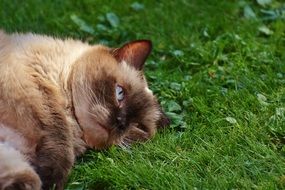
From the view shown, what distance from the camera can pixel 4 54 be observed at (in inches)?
138

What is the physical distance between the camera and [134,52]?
13.3 feet

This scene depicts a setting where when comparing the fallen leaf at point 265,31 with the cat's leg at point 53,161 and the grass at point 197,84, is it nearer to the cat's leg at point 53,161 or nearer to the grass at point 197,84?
the grass at point 197,84

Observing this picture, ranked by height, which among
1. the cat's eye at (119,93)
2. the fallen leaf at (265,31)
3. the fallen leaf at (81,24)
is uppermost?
the cat's eye at (119,93)

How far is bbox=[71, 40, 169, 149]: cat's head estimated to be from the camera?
3.51 meters

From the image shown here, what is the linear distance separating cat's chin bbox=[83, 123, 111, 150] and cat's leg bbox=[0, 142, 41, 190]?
19.2 inches

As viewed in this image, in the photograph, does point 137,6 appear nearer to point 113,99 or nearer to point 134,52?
point 134,52

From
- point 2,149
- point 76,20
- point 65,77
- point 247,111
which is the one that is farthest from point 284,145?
point 76,20

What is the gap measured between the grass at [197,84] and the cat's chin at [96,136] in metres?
0.06

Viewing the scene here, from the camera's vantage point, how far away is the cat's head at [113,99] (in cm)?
351

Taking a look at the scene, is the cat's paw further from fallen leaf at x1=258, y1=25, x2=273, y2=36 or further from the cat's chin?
fallen leaf at x1=258, y1=25, x2=273, y2=36

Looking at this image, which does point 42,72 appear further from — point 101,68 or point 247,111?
point 247,111

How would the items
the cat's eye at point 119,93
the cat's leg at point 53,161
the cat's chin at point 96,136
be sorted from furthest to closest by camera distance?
the cat's eye at point 119,93
the cat's chin at point 96,136
the cat's leg at point 53,161

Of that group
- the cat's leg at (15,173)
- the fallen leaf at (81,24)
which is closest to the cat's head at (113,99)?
the cat's leg at (15,173)

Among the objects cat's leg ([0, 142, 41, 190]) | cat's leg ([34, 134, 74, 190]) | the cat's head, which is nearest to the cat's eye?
the cat's head
